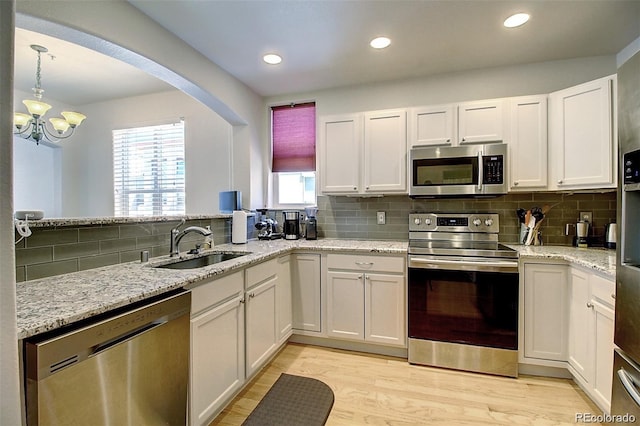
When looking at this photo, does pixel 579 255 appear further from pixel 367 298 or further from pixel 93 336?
pixel 93 336

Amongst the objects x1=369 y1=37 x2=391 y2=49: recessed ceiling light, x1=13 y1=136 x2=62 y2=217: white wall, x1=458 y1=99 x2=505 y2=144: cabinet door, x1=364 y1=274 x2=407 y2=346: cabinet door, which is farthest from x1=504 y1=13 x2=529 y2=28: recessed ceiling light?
x1=13 y1=136 x2=62 y2=217: white wall

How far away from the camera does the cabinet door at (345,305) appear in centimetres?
252

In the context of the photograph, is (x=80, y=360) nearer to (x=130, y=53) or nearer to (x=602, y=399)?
(x=130, y=53)

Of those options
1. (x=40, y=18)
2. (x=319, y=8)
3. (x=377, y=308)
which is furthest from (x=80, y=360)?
(x=319, y=8)

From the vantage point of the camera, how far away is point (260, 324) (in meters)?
2.12

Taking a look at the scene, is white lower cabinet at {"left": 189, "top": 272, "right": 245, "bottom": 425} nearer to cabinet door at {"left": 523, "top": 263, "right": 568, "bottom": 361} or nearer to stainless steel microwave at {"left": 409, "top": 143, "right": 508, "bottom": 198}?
stainless steel microwave at {"left": 409, "top": 143, "right": 508, "bottom": 198}

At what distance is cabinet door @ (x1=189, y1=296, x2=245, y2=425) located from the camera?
148 cm

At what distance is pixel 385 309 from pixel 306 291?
2.41ft

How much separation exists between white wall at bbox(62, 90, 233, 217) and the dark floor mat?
8.50 ft

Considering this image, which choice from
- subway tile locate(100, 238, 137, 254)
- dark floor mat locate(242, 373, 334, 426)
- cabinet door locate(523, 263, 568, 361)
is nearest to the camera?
dark floor mat locate(242, 373, 334, 426)

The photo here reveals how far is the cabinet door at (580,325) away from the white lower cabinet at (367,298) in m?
1.15

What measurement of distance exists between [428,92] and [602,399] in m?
2.68

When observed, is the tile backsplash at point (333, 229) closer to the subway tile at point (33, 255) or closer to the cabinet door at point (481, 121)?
the subway tile at point (33, 255)

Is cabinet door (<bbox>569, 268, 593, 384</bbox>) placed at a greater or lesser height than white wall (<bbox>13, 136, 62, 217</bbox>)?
lesser
